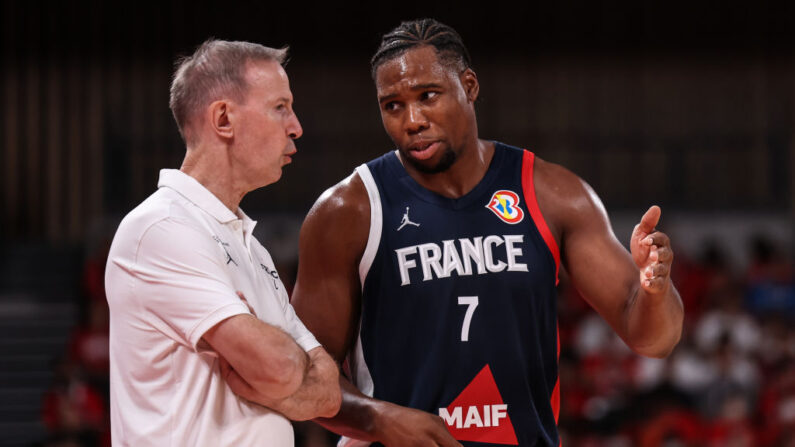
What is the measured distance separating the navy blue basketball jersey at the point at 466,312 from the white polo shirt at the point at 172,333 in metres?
0.68

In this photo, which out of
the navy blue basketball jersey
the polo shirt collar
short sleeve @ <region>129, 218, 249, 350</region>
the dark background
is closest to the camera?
short sleeve @ <region>129, 218, 249, 350</region>

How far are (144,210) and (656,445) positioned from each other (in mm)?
5854

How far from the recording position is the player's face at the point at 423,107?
10.4 feet

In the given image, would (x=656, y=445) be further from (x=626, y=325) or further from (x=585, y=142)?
(x=585, y=142)

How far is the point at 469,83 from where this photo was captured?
3344 mm

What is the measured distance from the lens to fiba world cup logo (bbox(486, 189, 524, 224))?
10.8 ft

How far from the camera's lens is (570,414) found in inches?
→ 317

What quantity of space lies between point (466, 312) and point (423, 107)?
0.65 meters

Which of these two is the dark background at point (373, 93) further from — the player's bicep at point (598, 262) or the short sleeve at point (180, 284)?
the short sleeve at point (180, 284)

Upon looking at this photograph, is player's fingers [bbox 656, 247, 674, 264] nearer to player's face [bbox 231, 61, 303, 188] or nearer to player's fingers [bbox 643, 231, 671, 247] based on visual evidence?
player's fingers [bbox 643, 231, 671, 247]

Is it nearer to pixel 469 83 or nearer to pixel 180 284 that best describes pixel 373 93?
pixel 469 83

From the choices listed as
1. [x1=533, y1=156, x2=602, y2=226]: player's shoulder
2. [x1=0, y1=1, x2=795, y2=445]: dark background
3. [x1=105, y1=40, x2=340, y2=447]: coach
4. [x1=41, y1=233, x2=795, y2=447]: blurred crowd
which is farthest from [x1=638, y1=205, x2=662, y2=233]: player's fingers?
[x1=0, y1=1, x2=795, y2=445]: dark background

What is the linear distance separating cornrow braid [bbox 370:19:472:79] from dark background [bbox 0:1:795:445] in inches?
371

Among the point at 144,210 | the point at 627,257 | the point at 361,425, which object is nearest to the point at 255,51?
the point at 144,210
